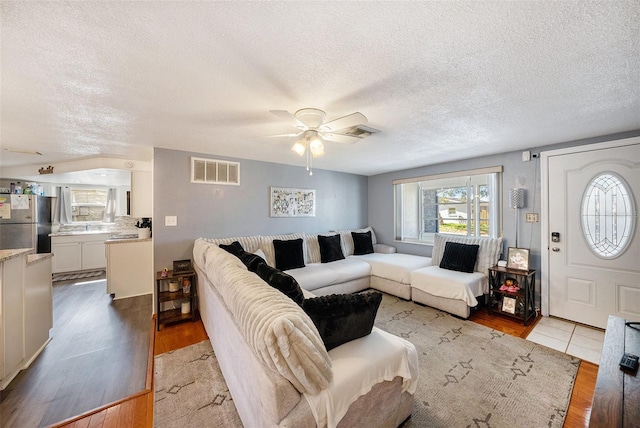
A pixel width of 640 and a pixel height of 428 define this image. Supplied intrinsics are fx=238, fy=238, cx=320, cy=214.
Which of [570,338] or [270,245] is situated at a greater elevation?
[270,245]

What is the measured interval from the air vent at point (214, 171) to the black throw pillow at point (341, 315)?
286 cm

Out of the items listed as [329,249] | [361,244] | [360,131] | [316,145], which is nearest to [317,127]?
[316,145]

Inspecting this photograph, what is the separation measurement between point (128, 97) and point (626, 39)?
3.08 meters

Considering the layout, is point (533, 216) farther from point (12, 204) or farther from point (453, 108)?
point (12, 204)

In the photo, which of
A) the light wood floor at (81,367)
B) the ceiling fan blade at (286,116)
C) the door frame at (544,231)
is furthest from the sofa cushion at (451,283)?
the light wood floor at (81,367)

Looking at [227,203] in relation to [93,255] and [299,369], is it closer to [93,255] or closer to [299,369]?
[299,369]

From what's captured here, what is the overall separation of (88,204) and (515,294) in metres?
9.32

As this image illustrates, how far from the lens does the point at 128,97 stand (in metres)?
1.81

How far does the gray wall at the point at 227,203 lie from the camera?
3.22 metres

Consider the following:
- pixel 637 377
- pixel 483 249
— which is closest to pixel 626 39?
pixel 637 377

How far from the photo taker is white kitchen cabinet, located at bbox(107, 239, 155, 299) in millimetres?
3826

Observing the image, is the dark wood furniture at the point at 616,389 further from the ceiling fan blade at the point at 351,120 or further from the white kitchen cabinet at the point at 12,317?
the white kitchen cabinet at the point at 12,317

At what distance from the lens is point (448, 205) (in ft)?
14.4

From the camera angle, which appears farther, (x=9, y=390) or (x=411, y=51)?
(x=9, y=390)
